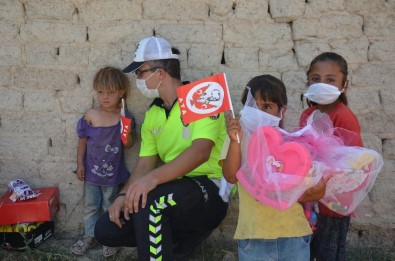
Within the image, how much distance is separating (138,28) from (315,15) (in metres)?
1.35

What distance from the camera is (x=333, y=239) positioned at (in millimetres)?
2543

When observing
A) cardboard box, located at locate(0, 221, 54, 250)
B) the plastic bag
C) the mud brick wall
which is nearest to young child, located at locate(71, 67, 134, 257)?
the mud brick wall

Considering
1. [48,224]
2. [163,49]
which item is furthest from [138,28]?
[48,224]

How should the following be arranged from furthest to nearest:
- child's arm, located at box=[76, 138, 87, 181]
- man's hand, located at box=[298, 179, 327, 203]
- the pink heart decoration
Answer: child's arm, located at box=[76, 138, 87, 181], man's hand, located at box=[298, 179, 327, 203], the pink heart decoration

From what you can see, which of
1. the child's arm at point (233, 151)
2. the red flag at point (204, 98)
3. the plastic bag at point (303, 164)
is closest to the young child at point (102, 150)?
the red flag at point (204, 98)

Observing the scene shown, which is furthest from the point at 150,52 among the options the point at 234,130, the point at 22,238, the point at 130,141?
the point at 22,238

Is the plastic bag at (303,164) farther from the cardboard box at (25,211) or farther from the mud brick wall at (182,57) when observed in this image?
the cardboard box at (25,211)

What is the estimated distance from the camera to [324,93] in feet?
8.26

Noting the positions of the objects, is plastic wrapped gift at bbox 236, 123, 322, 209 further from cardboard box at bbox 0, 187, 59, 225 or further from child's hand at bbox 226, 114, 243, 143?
cardboard box at bbox 0, 187, 59, 225

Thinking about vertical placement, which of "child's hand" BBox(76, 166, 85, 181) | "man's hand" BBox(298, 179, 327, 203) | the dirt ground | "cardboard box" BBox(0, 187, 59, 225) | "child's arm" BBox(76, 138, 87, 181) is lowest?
the dirt ground

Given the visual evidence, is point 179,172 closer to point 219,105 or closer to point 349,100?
point 219,105

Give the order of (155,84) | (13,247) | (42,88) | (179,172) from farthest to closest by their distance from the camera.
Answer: (42,88), (13,247), (155,84), (179,172)

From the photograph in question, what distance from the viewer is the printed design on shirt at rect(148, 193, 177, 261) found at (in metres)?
2.51

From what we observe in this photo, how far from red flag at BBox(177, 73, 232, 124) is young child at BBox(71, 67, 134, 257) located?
1.02 metres
